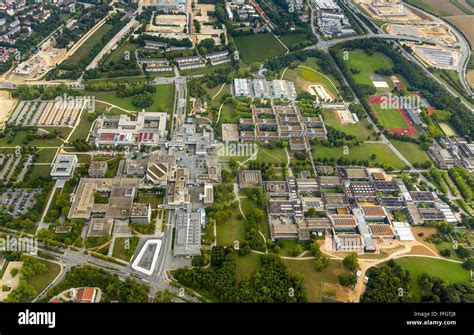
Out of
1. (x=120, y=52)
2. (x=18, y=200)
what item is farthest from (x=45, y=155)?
(x=120, y=52)

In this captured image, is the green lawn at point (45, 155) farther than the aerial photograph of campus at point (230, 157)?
Yes

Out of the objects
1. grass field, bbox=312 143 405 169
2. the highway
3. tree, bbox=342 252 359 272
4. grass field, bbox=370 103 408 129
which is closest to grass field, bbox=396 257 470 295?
tree, bbox=342 252 359 272

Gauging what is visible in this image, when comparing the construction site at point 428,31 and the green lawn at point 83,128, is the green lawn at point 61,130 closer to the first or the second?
the green lawn at point 83,128

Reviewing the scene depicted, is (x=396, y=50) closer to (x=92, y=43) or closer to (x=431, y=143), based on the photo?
(x=431, y=143)

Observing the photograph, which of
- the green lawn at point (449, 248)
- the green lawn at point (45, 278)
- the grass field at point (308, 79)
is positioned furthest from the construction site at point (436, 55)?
the green lawn at point (45, 278)

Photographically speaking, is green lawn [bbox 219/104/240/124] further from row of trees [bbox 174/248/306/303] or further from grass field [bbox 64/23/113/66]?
grass field [bbox 64/23/113/66]
